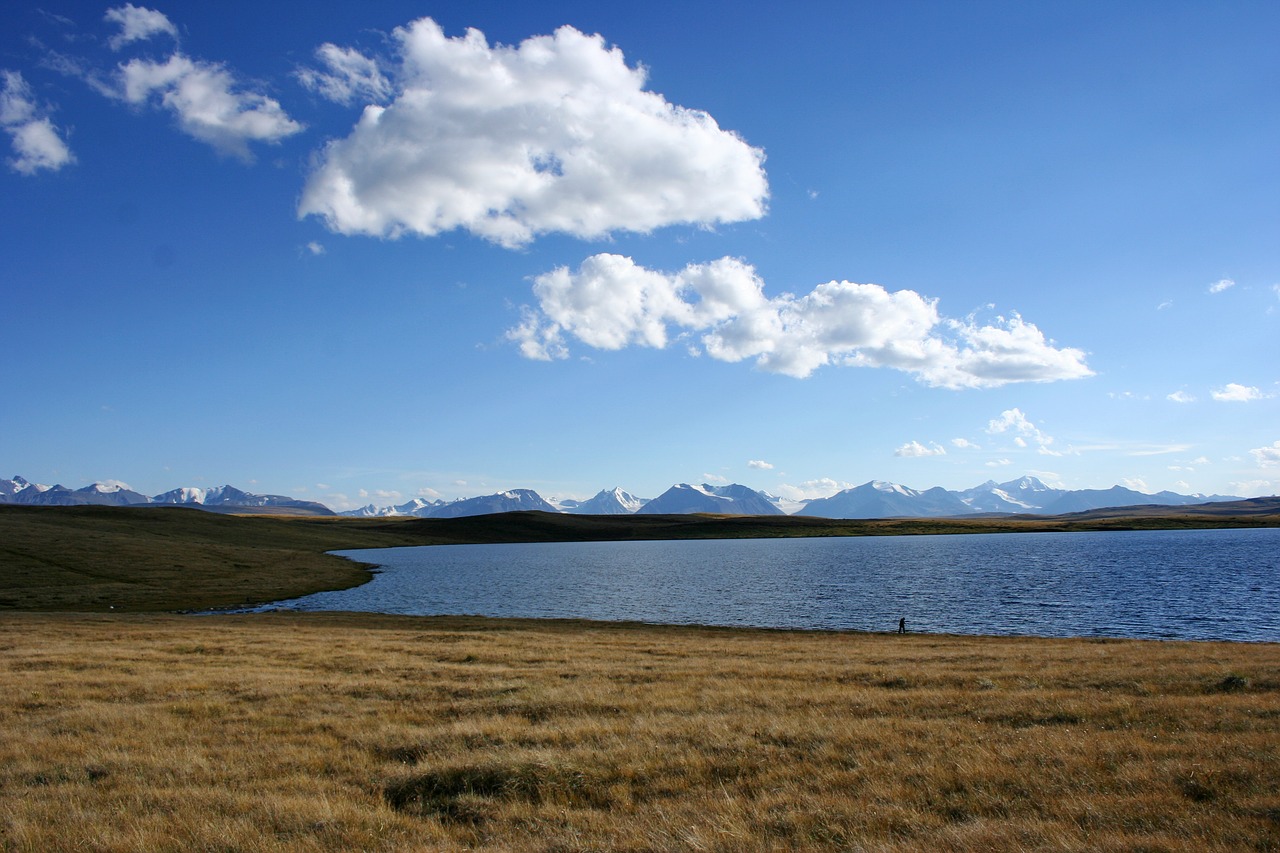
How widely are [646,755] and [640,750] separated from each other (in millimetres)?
340

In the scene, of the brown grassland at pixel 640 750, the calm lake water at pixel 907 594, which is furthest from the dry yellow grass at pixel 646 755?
the calm lake water at pixel 907 594

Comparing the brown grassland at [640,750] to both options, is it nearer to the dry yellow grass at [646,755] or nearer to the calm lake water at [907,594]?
the dry yellow grass at [646,755]

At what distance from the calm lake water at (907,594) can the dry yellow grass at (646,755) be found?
28756 millimetres

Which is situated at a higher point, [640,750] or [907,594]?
[640,750]

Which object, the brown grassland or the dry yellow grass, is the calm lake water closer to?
the brown grassland

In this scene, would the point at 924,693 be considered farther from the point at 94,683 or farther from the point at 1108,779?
the point at 94,683

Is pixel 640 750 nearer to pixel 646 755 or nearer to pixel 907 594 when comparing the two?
pixel 646 755

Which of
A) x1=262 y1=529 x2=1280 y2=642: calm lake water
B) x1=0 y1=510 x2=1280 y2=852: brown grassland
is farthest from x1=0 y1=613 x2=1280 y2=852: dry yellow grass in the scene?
x1=262 y1=529 x2=1280 y2=642: calm lake water

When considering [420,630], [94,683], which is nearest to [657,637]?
[420,630]

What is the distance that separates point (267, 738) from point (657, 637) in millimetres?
30934

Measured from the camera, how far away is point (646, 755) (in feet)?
47.4

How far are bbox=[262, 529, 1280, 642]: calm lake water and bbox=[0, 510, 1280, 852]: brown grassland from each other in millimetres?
24670

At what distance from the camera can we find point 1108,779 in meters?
12.0

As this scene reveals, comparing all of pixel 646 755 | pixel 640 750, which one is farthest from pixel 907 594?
pixel 646 755
